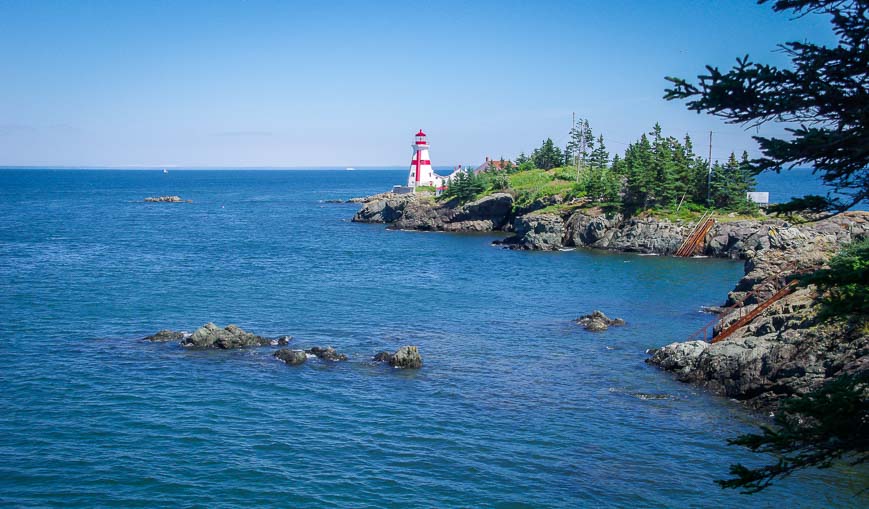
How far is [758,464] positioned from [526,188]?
8482cm

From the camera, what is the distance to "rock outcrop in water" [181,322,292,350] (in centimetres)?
4219

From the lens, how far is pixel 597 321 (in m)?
47.8

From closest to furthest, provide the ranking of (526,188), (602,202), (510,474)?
1. (510,474)
2. (602,202)
3. (526,188)

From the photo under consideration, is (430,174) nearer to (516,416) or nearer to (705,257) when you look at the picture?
(705,257)

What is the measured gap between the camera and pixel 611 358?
40656mm

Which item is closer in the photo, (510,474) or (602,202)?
(510,474)

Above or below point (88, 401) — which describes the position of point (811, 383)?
above

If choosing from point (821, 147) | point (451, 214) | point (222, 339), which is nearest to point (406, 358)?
point (222, 339)

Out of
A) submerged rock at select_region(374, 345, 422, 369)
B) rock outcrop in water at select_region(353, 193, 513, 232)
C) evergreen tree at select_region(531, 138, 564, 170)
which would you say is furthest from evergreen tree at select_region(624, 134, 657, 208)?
submerged rock at select_region(374, 345, 422, 369)

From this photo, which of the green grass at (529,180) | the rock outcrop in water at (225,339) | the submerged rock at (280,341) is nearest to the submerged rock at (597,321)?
the submerged rock at (280,341)

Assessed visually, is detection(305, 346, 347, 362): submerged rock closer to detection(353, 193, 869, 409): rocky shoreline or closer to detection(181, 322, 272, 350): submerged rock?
detection(181, 322, 272, 350): submerged rock

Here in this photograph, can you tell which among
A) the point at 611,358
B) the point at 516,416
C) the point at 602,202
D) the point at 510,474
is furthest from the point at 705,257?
the point at 510,474

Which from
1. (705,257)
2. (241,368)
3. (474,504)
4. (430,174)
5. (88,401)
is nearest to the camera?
(474,504)

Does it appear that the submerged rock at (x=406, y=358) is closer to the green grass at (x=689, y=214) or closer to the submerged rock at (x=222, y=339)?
the submerged rock at (x=222, y=339)
